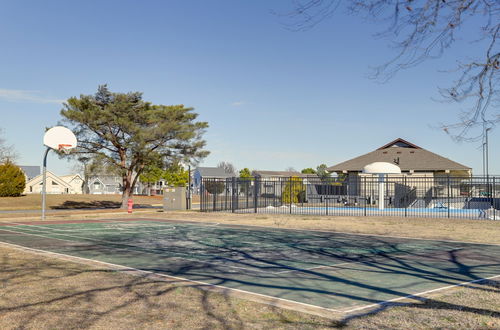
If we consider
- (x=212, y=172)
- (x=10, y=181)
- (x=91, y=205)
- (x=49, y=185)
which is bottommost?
(x=91, y=205)

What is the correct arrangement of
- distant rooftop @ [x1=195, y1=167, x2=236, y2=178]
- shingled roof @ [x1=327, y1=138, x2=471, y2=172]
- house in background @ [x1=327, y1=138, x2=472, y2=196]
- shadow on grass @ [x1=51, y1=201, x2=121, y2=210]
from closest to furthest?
1. shadow on grass @ [x1=51, y1=201, x2=121, y2=210]
2. house in background @ [x1=327, y1=138, x2=472, y2=196]
3. shingled roof @ [x1=327, y1=138, x2=471, y2=172]
4. distant rooftop @ [x1=195, y1=167, x2=236, y2=178]

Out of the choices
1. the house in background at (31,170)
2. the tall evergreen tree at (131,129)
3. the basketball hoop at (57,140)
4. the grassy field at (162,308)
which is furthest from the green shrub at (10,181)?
the house in background at (31,170)

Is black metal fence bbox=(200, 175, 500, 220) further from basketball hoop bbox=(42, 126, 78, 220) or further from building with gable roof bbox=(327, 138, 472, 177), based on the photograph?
building with gable roof bbox=(327, 138, 472, 177)

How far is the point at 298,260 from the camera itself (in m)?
11.5

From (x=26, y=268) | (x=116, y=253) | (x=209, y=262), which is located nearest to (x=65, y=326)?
(x=26, y=268)

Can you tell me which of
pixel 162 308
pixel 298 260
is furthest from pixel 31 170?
pixel 162 308

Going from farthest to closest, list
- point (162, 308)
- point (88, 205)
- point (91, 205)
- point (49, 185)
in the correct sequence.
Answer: point (49, 185), point (91, 205), point (88, 205), point (162, 308)

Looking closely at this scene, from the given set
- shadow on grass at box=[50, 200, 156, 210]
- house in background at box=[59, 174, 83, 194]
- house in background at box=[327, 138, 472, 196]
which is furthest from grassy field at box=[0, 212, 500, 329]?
house in background at box=[59, 174, 83, 194]

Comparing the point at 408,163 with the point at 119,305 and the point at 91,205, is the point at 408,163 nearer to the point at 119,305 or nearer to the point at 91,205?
the point at 91,205

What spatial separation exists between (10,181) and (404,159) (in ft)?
141

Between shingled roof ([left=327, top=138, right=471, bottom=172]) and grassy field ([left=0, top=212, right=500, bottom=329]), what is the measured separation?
46129 millimetres

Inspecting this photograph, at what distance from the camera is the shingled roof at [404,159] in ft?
172

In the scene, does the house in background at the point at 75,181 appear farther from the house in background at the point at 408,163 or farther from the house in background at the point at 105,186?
the house in background at the point at 408,163

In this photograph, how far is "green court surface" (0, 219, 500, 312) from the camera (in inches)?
315
